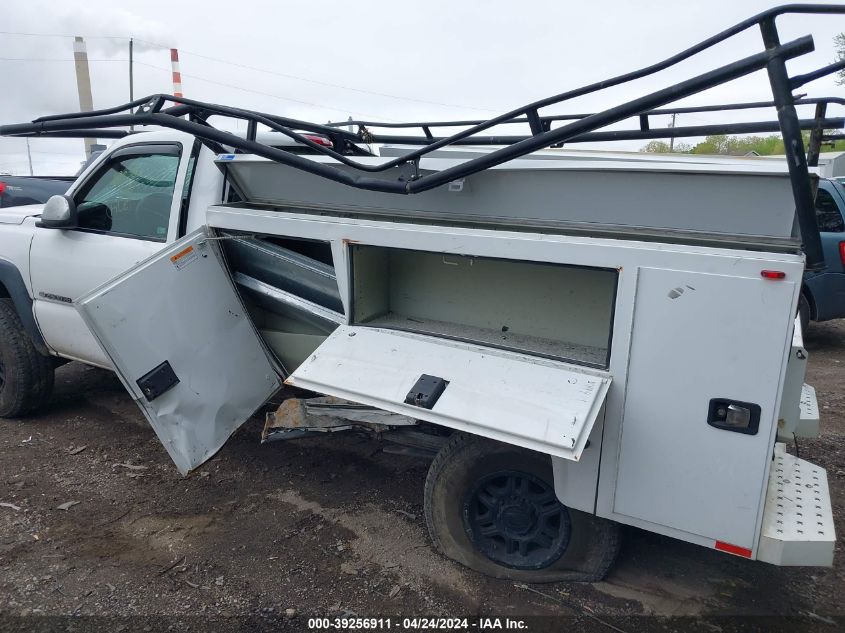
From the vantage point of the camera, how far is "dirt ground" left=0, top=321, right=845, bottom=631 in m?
2.56

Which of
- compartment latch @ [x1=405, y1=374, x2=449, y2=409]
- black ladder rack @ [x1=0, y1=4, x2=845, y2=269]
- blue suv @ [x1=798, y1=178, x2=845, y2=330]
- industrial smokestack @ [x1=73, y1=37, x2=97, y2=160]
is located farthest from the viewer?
industrial smokestack @ [x1=73, y1=37, x2=97, y2=160]

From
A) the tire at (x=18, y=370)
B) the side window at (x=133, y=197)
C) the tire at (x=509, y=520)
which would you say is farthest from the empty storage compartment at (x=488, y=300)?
the tire at (x=18, y=370)

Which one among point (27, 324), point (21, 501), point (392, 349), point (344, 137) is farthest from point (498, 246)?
point (27, 324)

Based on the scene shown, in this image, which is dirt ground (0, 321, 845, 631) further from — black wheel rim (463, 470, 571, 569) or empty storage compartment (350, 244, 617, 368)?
empty storage compartment (350, 244, 617, 368)

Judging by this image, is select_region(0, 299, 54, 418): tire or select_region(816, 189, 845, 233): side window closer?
select_region(0, 299, 54, 418): tire

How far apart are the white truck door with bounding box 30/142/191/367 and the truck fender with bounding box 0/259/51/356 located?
67mm

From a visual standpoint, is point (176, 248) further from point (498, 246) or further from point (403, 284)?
point (498, 246)

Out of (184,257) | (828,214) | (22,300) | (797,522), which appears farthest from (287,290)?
(828,214)

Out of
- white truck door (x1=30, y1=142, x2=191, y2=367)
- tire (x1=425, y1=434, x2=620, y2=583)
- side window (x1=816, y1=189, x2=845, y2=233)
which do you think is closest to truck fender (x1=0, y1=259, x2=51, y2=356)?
white truck door (x1=30, y1=142, x2=191, y2=367)

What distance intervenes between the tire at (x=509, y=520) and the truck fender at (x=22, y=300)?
304cm

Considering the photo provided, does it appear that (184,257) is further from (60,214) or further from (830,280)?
(830,280)

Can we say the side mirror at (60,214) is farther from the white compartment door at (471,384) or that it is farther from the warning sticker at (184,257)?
the white compartment door at (471,384)

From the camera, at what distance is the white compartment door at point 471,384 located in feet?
7.26

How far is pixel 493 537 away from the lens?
2777mm
